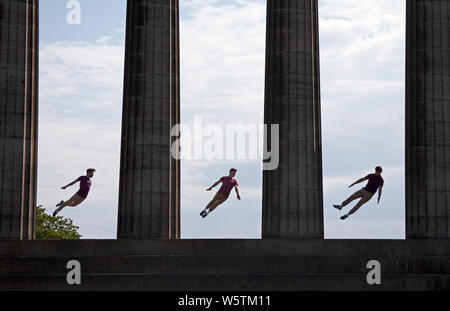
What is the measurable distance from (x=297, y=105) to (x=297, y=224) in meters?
11.2

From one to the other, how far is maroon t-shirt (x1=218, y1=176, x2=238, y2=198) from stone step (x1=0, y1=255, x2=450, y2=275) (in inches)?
402

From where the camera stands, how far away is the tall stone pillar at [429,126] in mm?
81438

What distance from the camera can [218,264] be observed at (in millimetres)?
70625

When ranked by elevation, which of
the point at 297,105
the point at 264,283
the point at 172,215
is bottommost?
the point at 264,283

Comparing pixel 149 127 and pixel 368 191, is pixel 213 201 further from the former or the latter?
pixel 368 191

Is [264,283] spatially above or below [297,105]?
below

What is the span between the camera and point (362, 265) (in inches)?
2817

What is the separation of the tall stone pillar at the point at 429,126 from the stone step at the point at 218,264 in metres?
9.79

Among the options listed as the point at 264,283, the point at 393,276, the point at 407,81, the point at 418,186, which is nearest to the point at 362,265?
the point at 393,276

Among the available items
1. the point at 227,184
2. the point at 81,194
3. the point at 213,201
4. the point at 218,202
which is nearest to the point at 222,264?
the point at 218,202

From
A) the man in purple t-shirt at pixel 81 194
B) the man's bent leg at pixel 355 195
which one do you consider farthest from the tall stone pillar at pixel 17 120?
the man's bent leg at pixel 355 195

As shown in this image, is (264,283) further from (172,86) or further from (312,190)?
(172,86)

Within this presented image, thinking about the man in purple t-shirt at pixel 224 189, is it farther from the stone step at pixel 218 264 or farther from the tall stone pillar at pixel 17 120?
the tall stone pillar at pixel 17 120

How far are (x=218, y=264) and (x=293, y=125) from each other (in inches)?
675
